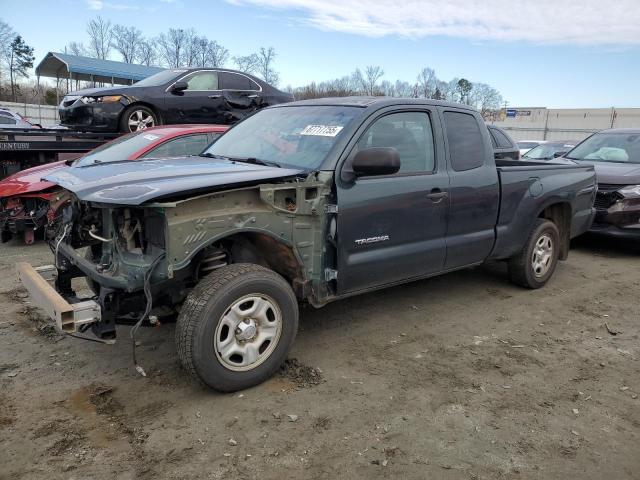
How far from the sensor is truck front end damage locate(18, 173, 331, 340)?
126 inches

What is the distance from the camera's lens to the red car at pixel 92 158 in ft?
20.6

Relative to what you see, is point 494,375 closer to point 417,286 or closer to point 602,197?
point 417,286

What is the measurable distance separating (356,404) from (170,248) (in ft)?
4.96

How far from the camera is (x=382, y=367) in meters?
3.91

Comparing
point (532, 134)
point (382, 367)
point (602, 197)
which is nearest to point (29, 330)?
point (382, 367)

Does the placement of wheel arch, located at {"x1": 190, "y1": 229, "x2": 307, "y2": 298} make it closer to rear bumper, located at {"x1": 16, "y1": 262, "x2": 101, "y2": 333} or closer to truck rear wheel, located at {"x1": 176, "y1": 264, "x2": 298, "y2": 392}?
truck rear wheel, located at {"x1": 176, "y1": 264, "x2": 298, "y2": 392}

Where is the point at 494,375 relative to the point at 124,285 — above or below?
below

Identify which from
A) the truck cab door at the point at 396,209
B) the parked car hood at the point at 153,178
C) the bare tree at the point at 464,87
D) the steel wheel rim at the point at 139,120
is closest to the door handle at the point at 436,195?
the truck cab door at the point at 396,209

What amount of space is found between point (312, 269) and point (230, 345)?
84 cm

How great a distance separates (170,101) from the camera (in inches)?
359

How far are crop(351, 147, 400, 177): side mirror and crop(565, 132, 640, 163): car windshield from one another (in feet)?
19.9

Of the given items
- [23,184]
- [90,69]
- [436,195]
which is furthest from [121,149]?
[90,69]

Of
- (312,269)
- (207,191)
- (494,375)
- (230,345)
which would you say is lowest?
(494,375)

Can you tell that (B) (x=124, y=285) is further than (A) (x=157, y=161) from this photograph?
No
